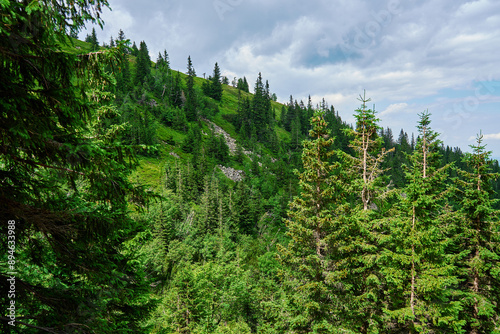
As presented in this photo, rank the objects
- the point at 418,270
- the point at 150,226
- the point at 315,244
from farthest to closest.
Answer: the point at 150,226
the point at 315,244
the point at 418,270

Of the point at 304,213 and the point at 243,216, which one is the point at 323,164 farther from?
the point at 243,216

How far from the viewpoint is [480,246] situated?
1444 cm

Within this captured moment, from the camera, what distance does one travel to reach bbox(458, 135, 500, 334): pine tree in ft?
45.5

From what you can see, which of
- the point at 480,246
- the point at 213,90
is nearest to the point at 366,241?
the point at 480,246

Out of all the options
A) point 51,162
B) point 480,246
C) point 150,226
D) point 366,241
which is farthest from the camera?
point 150,226

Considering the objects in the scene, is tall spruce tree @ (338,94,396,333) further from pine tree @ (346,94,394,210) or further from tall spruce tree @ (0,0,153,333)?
tall spruce tree @ (0,0,153,333)

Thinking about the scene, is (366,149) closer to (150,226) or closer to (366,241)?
(366,241)

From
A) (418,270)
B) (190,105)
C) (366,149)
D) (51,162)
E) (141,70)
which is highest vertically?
(141,70)

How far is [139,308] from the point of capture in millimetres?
9289

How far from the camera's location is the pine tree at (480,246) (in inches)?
547

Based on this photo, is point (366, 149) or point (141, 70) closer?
point (366, 149)

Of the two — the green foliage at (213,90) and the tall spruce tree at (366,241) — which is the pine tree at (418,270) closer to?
the tall spruce tree at (366,241)

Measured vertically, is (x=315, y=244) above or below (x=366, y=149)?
below

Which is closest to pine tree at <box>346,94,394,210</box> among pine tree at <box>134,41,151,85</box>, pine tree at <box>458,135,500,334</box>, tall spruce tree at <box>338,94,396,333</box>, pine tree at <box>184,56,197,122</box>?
tall spruce tree at <box>338,94,396,333</box>
